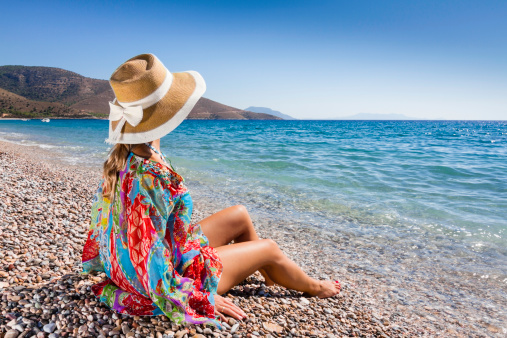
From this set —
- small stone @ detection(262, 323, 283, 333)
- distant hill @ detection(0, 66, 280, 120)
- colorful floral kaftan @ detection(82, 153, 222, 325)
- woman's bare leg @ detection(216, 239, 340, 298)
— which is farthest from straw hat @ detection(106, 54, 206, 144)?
distant hill @ detection(0, 66, 280, 120)

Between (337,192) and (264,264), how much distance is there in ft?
23.7

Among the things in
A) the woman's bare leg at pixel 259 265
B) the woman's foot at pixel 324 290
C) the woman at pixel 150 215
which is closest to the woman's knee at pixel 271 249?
the woman's bare leg at pixel 259 265

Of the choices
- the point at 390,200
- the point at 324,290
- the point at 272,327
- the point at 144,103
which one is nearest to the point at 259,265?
the point at 272,327

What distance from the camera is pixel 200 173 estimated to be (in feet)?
42.1

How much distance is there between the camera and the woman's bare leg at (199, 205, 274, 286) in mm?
3219

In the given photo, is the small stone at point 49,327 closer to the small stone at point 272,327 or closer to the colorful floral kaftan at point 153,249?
the colorful floral kaftan at point 153,249

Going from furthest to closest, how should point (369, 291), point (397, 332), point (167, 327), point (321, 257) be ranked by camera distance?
point (321, 257)
point (369, 291)
point (397, 332)
point (167, 327)

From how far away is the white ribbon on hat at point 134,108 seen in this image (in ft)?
6.66

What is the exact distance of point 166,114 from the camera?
215cm

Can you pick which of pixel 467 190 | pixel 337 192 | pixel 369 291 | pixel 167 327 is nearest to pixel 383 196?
pixel 337 192

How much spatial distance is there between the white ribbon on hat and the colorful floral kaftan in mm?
200

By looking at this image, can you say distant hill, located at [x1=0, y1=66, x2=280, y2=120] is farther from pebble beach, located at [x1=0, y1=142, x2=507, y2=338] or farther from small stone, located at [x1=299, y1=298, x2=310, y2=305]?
small stone, located at [x1=299, y1=298, x2=310, y2=305]

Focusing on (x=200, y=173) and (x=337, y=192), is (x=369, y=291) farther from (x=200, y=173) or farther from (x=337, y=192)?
(x=200, y=173)

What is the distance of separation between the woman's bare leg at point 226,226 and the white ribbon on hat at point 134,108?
1380 millimetres
